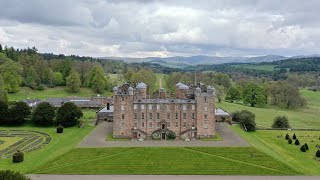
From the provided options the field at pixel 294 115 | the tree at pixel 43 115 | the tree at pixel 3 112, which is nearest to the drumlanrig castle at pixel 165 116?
the tree at pixel 43 115

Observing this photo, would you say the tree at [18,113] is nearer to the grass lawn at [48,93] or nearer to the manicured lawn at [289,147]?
the grass lawn at [48,93]

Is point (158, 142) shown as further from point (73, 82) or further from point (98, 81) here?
point (73, 82)

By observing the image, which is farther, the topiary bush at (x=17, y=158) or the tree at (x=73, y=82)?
the tree at (x=73, y=82)

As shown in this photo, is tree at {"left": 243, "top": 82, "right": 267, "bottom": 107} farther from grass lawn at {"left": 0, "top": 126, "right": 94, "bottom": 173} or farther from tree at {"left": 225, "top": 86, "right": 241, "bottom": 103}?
grass lawn at {"left": 0, "top": 126, "right": 94, "bottom": 173}

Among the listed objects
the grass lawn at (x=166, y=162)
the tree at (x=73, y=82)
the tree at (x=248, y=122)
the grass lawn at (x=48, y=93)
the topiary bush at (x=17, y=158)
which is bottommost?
the grass lawn at (x=166, y=162)

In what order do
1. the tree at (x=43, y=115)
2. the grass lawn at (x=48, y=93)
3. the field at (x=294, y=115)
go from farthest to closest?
the grass lawn at (x=48, y=93) → the field at (x=294, y=115) → the tree at (x=43, y=115)

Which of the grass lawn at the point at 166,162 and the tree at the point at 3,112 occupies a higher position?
the tree at the point at 3,112

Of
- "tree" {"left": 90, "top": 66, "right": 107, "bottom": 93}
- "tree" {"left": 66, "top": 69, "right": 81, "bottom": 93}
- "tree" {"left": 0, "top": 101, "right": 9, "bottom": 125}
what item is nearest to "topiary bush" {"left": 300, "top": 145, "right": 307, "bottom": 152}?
"tree" {"left": 0, "top": 101, "right": 9, "bottom": 125}

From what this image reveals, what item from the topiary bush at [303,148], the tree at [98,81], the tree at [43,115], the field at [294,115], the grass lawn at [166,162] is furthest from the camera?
the tree at [98,81]
